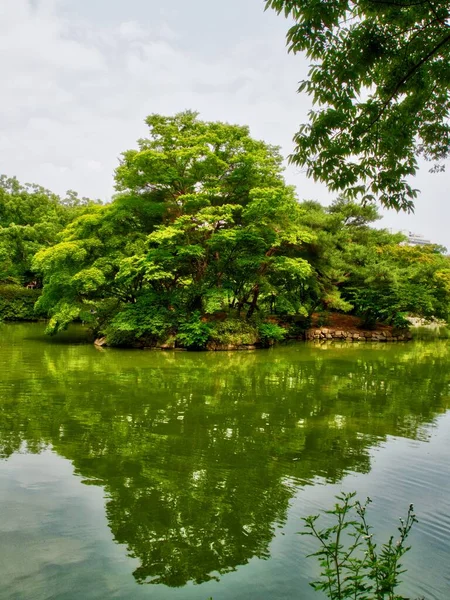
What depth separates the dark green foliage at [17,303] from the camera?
2402 cm

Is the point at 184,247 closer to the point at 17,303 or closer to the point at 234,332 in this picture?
the point at 234,332

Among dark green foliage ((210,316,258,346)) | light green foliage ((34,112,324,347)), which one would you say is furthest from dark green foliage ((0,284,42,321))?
dark green foliage ((210,316,258,346))

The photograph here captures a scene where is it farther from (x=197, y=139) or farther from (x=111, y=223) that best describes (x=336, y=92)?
(x=111, y=223)

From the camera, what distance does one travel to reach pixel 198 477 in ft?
14.4

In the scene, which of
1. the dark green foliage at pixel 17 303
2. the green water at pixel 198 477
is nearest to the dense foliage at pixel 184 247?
the green water at pixel 198 477

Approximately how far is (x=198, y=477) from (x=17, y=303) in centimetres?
2289

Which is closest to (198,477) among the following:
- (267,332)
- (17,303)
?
(267,332)

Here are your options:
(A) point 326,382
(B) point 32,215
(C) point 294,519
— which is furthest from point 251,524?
(B) point 32,215

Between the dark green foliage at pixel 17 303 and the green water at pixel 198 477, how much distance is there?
53.4 feet

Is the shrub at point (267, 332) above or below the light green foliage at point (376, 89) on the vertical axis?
below

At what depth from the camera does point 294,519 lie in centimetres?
362

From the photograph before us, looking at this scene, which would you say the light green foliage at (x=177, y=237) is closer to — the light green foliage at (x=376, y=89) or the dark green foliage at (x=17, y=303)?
the dark green foliage at (x=17, y=303)

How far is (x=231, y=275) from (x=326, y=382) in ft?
25.2

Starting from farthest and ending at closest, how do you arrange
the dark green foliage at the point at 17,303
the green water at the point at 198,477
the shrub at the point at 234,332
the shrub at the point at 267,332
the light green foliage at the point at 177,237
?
the dark green foliage at the point at 17,303, the shrub at the point at 267,332, the shrub at the point at 234,332, the light green foliage at the point at 177,237, the green water at the point at 198,477
